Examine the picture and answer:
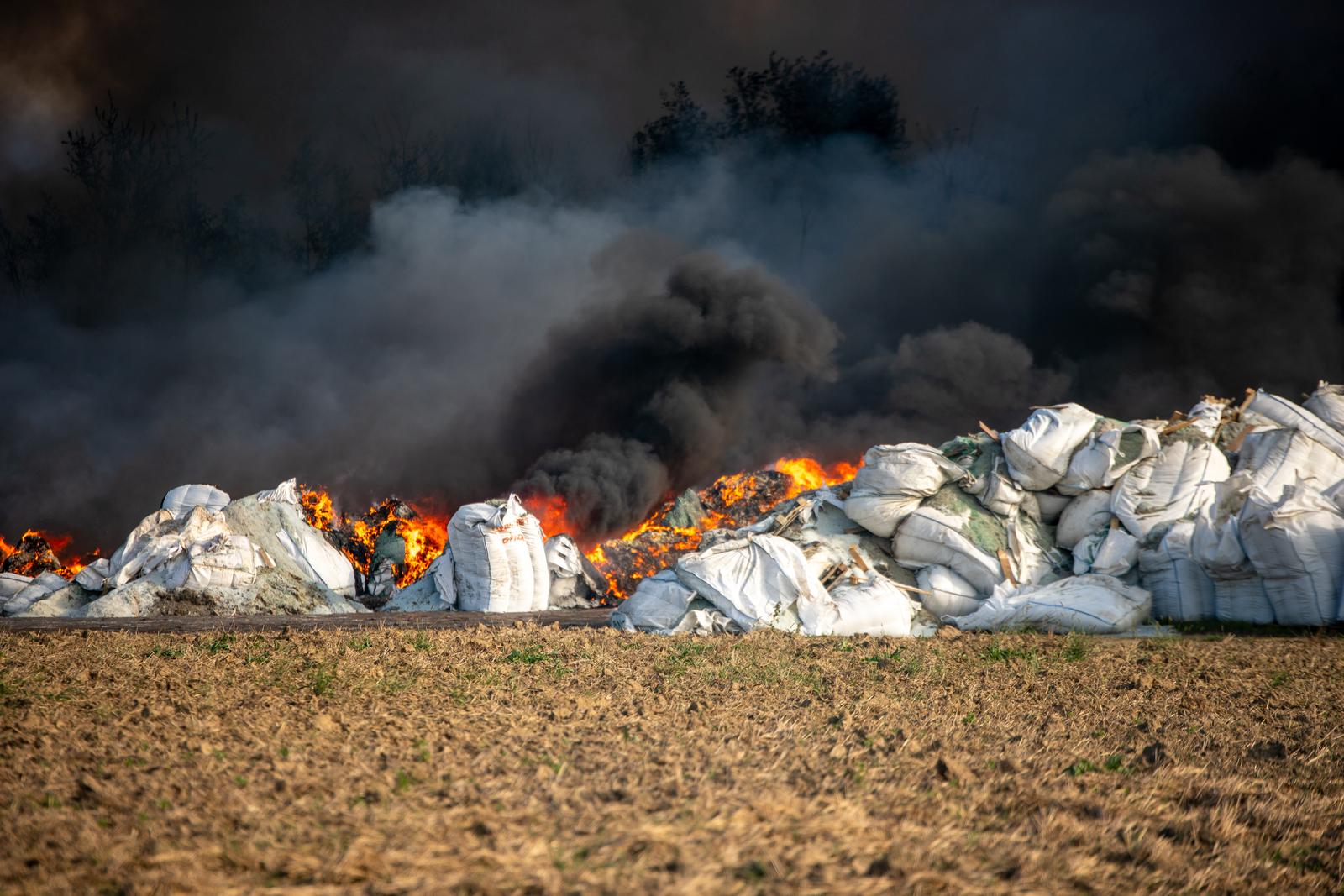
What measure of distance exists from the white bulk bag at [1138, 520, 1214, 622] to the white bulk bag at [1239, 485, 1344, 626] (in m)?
0.45

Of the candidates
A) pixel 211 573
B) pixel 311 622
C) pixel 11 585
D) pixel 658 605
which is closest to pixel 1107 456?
pixel 658 605

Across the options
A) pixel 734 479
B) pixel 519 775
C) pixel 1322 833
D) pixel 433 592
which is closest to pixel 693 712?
pixel 519 775

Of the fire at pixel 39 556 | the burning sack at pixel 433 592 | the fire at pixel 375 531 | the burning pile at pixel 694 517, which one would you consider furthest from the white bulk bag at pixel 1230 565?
the fire at pixel 39 556

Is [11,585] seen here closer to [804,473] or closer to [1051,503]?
[804,473]

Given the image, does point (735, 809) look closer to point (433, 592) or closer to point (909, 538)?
point (909, 538)

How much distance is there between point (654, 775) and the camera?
242cm

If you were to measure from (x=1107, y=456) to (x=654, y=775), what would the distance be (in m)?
5.50

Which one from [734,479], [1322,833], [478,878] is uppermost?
[734,479]

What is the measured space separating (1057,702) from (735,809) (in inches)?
84.6

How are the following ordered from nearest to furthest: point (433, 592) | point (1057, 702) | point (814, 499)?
point (1057, 702) → point (814, 499) → point (433, 592)

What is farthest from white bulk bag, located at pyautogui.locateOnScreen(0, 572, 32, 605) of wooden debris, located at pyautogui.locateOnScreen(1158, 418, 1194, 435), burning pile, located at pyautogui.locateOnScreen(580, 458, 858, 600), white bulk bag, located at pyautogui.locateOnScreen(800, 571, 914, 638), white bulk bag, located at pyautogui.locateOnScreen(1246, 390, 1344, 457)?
white bulk bag, located at pyautogui.locateOnScreen(1246, 390, 1344, 457)

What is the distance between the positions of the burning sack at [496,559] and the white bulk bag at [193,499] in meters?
3.06

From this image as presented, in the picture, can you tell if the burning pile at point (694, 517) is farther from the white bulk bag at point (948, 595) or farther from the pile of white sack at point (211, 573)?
the white bulk bag at point (948, 595)

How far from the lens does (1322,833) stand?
2264 mm
